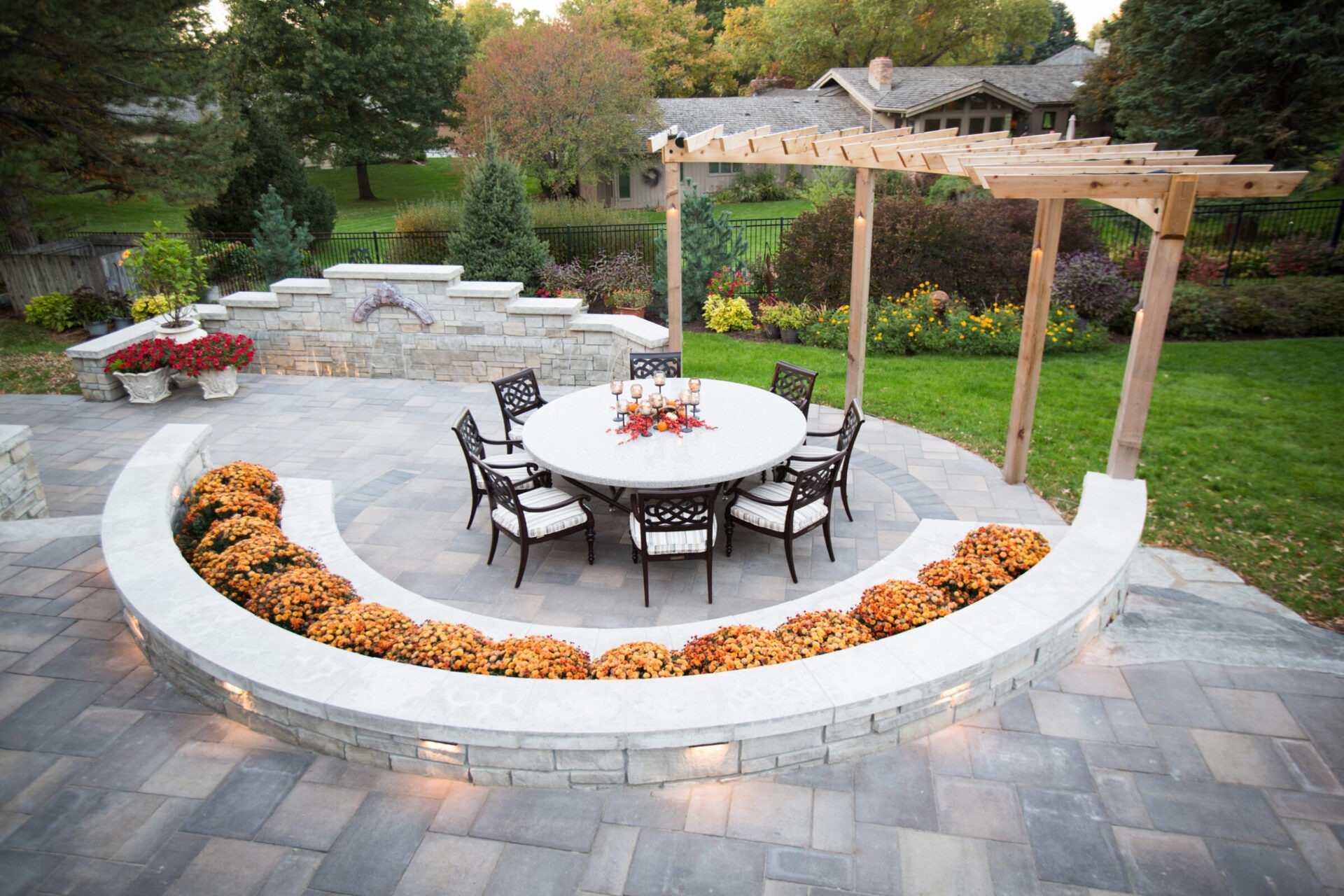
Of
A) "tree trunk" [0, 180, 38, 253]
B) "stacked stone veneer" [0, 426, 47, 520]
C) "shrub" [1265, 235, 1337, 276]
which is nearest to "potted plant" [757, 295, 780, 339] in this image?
"shrub" [1265, 235, 1337, 276]

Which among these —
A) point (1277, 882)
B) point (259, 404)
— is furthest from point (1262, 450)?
point (259, 404)

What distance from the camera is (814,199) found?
16.4 m

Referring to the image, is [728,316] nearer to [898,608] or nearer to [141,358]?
[141,358]

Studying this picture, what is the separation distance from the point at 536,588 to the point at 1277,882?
12.7 ft

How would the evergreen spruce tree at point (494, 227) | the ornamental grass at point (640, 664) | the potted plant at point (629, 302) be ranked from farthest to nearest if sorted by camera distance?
the potted plant at point (629, 302)
the evergreen spruce tree at point (494, 227)
the ornamental grass at point (640, 664)

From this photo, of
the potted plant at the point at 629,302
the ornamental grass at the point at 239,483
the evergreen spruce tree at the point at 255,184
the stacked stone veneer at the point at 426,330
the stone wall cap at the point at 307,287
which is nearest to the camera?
the ornamental grass at the point at 239,483

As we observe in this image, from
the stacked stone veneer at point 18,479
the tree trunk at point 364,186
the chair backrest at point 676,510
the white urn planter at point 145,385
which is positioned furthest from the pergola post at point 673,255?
the tree trunk at point 364,186

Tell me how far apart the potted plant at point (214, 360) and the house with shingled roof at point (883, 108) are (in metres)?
17.5

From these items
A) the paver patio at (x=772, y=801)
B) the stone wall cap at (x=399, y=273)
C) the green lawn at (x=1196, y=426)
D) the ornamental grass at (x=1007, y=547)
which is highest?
the stone wall cap at (x=399, y=273)

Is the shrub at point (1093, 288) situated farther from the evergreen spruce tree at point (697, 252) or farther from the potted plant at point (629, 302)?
the potted plant at point (629, 302)

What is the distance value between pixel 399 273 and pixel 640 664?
276 inches

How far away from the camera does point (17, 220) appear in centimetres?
1337

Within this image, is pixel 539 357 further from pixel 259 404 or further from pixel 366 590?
pixel 366 590

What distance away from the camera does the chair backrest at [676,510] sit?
4754 millimetres
